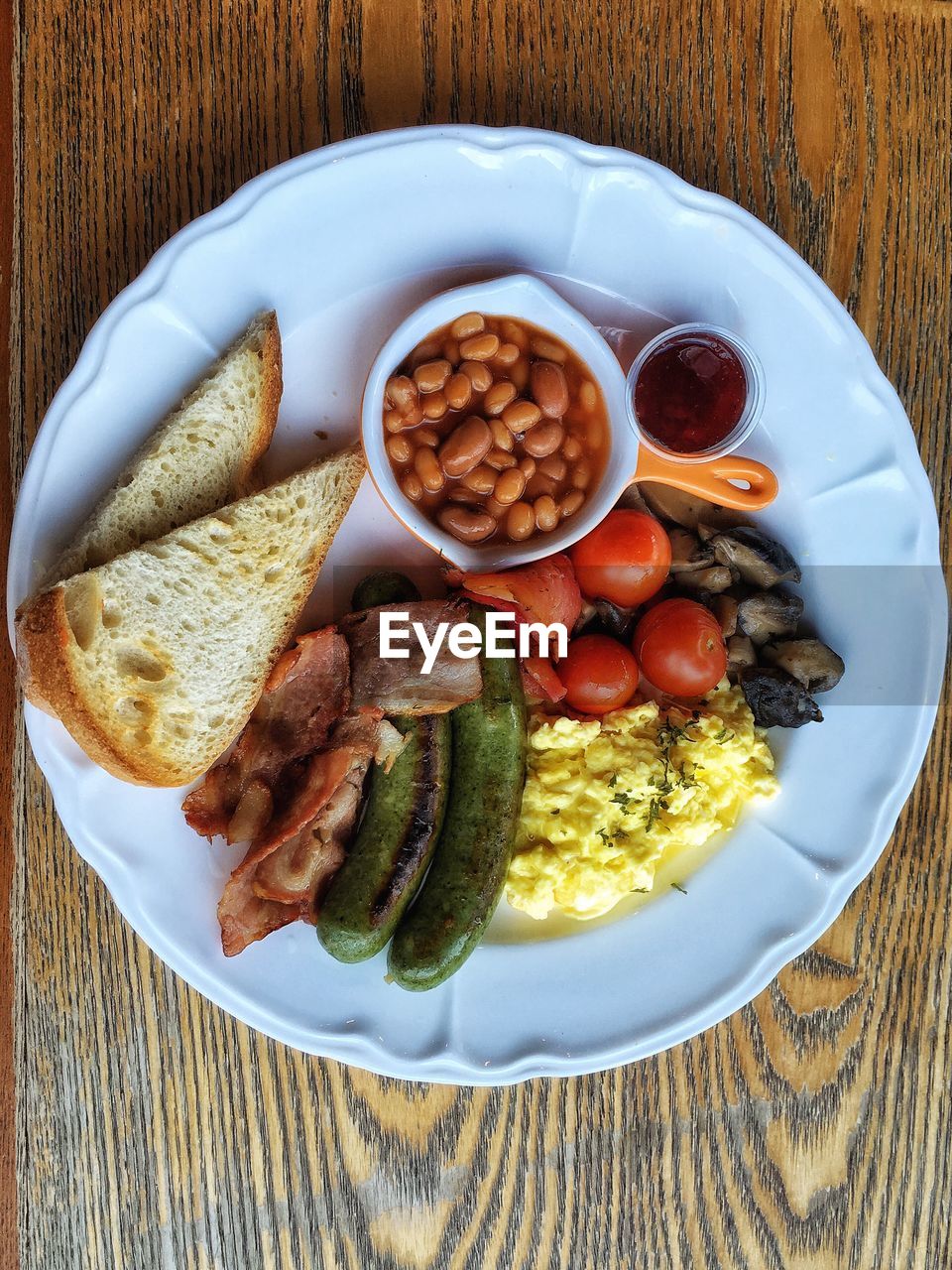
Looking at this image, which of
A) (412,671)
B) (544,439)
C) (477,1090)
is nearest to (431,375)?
(544,439)

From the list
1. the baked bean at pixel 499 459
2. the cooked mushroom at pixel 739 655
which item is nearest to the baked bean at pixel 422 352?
the baked bean at pixel 499 459

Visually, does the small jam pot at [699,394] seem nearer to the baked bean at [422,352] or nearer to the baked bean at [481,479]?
the baked bean at [481,479]

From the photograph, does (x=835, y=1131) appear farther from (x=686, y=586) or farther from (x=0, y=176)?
(x=0, y=176)

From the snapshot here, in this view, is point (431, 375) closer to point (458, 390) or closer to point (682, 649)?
point (458, 390)

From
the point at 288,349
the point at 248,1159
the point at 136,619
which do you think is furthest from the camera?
the point at 248,1159

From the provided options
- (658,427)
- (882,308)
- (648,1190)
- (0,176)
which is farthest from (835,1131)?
(0,176)

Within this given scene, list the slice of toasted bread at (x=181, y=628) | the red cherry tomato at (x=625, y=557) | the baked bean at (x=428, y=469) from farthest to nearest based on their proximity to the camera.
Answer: the red cherry tomato at (x=625, y=557) → the baked bean at (x=428, y=469) → the slice of toasted bread at (x=181, y=628)

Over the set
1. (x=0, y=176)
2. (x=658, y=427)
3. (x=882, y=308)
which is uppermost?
(x=0, y=176)
